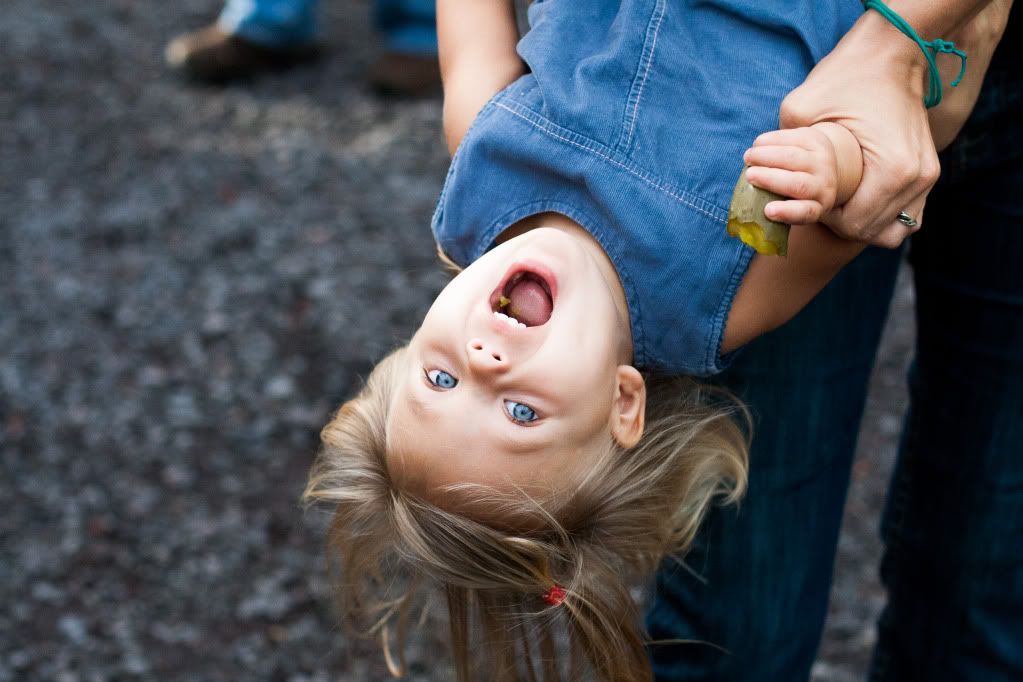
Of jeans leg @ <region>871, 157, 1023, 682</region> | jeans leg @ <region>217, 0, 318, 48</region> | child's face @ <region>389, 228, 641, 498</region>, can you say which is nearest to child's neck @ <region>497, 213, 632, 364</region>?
child's face @ <region>389, 228, 641, 498</region>

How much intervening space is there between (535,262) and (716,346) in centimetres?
24

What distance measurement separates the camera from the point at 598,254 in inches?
54.6

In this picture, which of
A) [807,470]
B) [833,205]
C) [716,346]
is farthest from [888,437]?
[833,205]

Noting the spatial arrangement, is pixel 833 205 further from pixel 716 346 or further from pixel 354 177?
pixel 354 177

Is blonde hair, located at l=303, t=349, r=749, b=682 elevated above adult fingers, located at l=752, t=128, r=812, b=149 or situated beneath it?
situated beneath

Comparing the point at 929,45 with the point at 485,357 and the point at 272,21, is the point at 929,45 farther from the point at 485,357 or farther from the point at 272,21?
the point at 272,21

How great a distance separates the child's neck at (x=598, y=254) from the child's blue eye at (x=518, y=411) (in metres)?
0.16

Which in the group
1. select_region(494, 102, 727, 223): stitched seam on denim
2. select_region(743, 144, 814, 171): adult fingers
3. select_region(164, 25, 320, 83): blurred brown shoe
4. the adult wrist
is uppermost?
the adult wrist

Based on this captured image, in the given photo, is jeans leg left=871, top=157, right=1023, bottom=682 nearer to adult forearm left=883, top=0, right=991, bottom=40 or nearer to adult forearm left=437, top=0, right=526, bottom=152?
adult forearm left=883, top=0, right=991, bottom=40

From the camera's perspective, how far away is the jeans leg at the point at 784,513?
5.24 feet

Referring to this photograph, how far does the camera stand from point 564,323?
1.33 meters

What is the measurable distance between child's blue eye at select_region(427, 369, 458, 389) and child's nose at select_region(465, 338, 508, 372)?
0.20ft

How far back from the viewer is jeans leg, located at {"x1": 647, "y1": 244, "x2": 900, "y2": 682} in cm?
160

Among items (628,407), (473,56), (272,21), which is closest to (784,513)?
(628,407)
